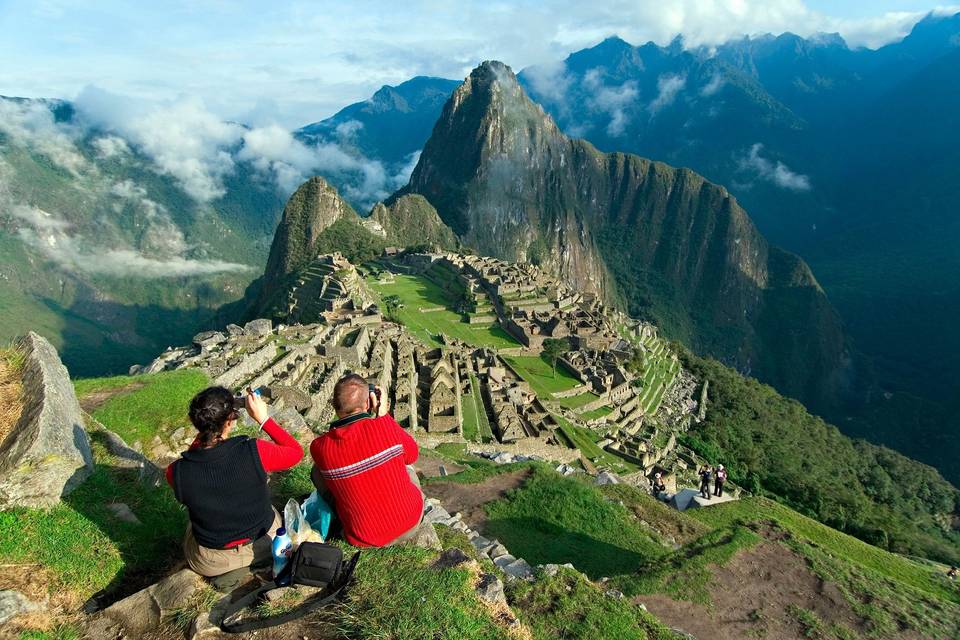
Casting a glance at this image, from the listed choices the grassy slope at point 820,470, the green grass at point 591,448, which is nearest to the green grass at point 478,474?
the green grass at point 591,448

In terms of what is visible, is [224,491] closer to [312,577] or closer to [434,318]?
[312,577]

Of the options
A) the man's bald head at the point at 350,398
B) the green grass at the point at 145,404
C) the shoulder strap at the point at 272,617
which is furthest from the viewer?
the green grass at the point at 145,404

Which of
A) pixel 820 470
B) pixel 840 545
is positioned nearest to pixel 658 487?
pixel 840 545

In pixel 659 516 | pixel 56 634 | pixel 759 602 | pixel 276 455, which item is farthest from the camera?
pixel 659 516

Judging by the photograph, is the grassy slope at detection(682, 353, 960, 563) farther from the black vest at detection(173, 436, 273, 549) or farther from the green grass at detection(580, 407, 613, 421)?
the black vest at detection(173, 436, 273, 549)

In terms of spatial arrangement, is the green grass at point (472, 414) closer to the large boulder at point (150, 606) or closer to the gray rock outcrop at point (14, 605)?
the large boulder at point (150, 606)

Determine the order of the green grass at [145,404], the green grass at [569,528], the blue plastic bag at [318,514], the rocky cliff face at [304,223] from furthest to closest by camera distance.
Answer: the rocky cliff face at [304,223] < the green grass at [569,528] < the green grass at [145,404] < the blue plastic bag at [318,514]

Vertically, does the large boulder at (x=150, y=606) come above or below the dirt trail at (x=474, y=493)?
above

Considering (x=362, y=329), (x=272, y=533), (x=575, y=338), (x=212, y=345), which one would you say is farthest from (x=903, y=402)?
(x=272, y=533)
